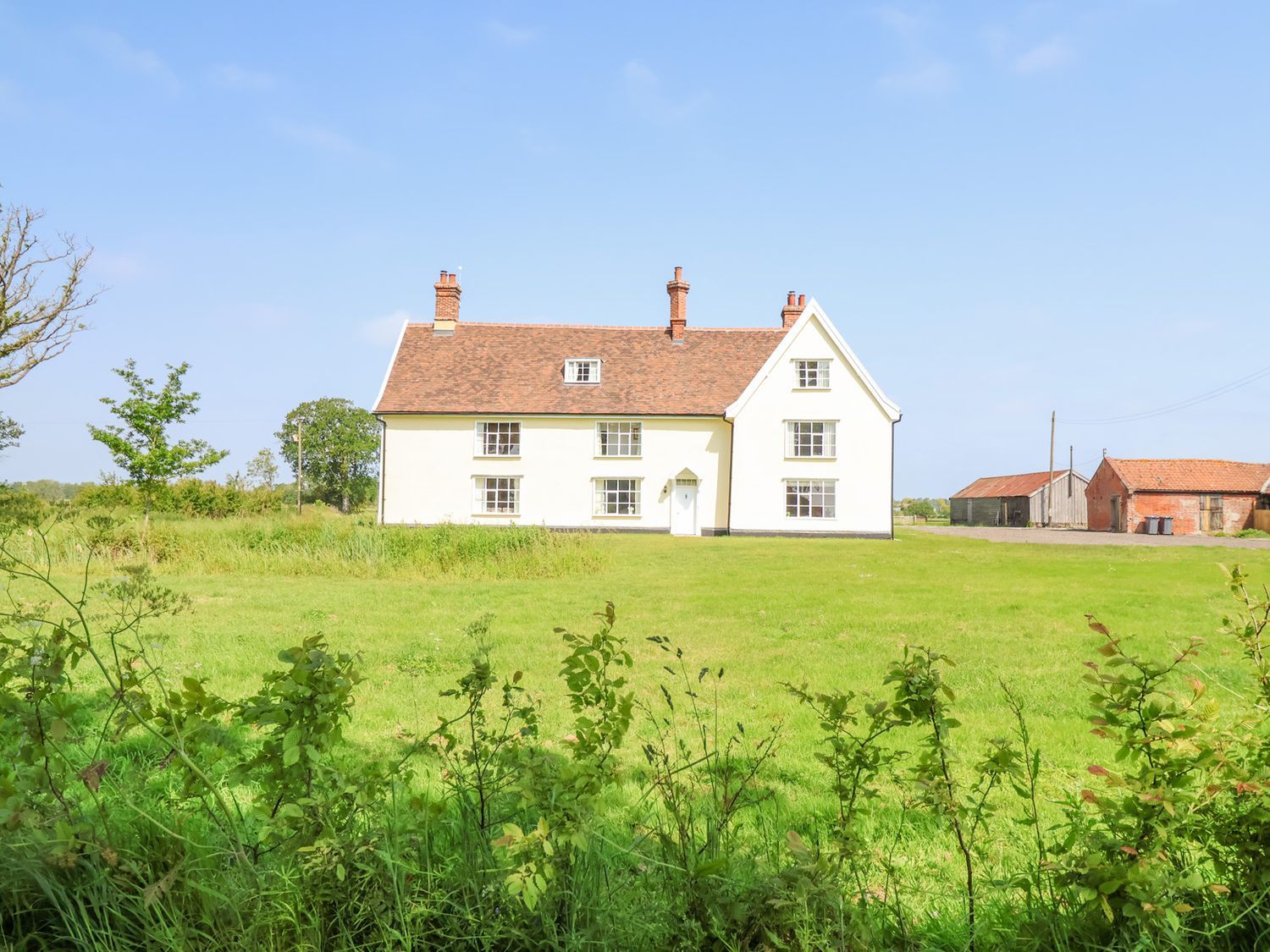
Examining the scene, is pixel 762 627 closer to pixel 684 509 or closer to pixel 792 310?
pixel 684 509

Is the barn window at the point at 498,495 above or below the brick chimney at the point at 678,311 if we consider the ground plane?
below

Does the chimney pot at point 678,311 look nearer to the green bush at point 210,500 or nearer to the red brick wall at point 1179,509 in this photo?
the green bush at point 210,500

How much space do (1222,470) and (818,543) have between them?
121ft

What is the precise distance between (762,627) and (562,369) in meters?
25.7

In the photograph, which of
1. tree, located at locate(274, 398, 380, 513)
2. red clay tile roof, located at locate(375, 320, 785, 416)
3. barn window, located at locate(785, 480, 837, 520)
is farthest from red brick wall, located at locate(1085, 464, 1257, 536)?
tree, located at locate(274, 398, 380, 513)

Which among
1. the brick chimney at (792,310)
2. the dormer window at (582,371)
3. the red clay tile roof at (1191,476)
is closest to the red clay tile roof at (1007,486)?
the red clay tile roof at (1191,476)

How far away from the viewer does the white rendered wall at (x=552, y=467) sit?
1276 inches

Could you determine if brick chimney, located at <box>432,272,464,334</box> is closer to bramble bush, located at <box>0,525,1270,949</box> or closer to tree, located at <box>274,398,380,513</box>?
bramble bush, located at <box>0,525,1270,949</box>

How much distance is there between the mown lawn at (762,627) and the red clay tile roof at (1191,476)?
3414cm

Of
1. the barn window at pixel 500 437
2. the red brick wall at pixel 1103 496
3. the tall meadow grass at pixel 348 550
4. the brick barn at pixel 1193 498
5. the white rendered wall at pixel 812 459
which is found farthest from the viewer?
the red brick wall at pixel 1103 496

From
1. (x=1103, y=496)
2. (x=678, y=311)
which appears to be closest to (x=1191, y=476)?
(x=1103, y=496)

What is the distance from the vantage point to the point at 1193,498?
4641 cm

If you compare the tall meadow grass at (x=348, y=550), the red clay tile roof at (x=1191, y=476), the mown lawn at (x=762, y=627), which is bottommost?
the mown lawn at (x=762, y=627)

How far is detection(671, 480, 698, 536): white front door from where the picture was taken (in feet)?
105
